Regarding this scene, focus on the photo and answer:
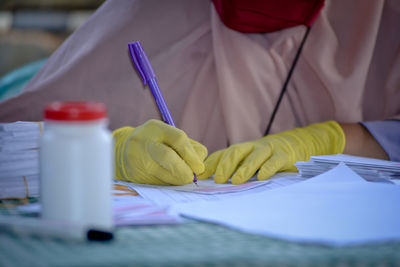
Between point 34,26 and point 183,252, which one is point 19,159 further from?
point 34,26

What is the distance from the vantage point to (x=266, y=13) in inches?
37.7

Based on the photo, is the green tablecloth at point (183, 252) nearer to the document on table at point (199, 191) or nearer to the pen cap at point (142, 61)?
the document on table at point (199, 191)

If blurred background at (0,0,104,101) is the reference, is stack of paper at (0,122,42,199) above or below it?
below

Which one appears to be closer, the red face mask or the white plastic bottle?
the white plastic bottle

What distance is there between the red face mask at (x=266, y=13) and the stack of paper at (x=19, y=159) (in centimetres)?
57

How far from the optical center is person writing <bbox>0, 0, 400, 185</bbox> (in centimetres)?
97

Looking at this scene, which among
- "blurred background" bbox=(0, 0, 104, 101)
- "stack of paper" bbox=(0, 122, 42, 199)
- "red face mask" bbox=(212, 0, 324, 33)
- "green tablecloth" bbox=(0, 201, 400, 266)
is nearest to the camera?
"green tablecloth" bbox=(0, 201, 400, 266)

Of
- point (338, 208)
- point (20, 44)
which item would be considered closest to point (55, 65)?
point (338, 208)

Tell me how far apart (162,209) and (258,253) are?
0.16m

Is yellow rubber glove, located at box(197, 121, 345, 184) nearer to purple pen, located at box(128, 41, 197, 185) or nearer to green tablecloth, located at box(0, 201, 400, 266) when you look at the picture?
purple pen, located at box(128, 41, 197, 185)

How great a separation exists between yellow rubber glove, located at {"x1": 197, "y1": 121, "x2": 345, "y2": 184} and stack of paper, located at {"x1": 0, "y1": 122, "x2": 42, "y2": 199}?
12.3 inches

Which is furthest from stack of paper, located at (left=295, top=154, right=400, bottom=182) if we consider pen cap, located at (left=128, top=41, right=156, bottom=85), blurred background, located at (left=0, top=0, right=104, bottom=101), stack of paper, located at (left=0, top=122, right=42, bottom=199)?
blurred background, located at (left=0, top=0, right=104, bottom=101)

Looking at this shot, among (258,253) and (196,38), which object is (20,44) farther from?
(258,253)

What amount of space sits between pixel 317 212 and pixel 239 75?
625 millimetres
